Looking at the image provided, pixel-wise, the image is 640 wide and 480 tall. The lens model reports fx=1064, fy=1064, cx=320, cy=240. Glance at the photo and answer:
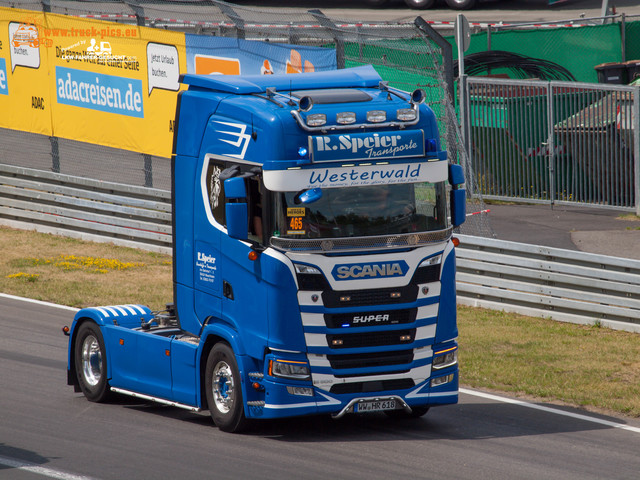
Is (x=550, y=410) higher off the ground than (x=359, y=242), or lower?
lower

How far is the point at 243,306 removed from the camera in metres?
9.34

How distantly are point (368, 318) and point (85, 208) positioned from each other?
12309 mm

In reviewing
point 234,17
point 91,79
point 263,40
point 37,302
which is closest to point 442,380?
point 37,302

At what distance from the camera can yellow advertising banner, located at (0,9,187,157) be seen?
20.3m

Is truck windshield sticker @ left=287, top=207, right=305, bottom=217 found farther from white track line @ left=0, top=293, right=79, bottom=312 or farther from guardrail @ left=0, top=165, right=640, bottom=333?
white track line @ left=0, top=293, right=79, bottom=312

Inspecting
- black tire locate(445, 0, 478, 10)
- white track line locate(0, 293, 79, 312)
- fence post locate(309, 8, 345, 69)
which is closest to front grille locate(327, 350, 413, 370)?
white track line locate(0, 293, 79, 312)

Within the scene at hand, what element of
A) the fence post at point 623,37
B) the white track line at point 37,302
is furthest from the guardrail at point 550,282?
the fence post at point 623,37

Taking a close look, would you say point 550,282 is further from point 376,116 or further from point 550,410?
point 376,116

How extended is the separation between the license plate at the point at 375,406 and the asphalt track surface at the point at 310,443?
0.29 metres

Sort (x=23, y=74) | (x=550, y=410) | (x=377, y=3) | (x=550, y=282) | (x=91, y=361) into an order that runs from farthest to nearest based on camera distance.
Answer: (x=377, y=3), (x=23, y=74), (x=550, y=282), (x=91, y=361), (x=550, y=410)

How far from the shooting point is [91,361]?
11.2 m

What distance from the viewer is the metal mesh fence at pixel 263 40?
A: 1809 cm

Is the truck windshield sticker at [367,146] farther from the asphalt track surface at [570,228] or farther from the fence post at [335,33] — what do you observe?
the fence post at [335,33]

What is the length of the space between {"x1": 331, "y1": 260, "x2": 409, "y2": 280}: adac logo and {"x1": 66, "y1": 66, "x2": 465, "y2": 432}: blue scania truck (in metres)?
0.01
